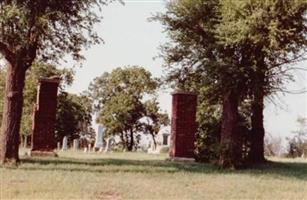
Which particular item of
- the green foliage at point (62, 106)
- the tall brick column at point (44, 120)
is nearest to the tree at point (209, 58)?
the tall brick column at point (44, 120)

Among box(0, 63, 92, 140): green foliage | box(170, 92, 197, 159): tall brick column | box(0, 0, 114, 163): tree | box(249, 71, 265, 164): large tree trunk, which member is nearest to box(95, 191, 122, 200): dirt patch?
box(0, 0, 114, 163): tree

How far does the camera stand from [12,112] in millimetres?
21797

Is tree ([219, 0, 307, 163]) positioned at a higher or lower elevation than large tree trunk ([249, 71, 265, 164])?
higher

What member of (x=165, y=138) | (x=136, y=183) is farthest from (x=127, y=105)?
(x=136, y=183)

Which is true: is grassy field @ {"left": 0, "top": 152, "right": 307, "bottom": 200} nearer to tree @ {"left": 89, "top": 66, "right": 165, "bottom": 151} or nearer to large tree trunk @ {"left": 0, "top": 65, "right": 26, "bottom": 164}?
large tree trunk @ {"left": 0, "top": 65, "right": 26, "bottom": 164}

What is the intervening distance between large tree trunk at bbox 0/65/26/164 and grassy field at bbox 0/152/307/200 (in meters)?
0.91

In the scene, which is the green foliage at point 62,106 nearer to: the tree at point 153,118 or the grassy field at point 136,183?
the tree at point 153,118

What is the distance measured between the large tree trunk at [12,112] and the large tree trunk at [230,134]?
29.1 feet

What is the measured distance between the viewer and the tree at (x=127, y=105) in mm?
71562

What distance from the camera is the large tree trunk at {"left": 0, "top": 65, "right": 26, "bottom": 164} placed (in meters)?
21.5

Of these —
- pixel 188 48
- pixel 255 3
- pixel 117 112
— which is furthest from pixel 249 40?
pixel 117 112

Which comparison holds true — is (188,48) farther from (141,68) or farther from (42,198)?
(141,68)

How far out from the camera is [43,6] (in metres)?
21.3

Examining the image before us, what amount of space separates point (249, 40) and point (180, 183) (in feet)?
30.5
